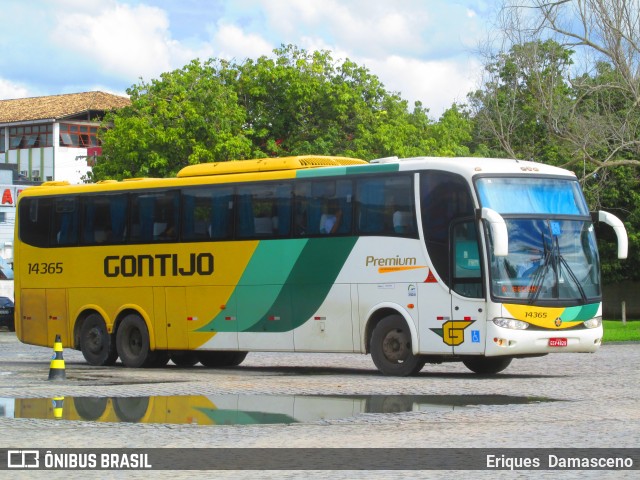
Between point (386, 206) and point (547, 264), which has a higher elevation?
point (386, 206)

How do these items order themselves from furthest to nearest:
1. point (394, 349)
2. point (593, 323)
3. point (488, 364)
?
point (488, 364) → point (394, 349) → point (593, 323)

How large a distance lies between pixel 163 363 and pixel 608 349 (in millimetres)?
11348

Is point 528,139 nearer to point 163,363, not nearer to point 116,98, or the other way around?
point 163,363

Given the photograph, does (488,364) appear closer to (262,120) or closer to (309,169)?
(309,169)

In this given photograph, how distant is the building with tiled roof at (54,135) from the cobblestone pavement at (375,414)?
69232 mm

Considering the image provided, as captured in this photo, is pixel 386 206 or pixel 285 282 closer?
pixel 386 206

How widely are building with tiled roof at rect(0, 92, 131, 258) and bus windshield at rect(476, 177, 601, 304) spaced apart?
72.9 m

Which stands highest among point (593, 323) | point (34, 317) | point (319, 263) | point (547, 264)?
point (319, 263)

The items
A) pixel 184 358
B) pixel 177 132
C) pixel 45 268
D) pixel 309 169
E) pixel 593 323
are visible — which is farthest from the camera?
pixel 177 132

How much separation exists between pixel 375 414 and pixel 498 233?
5.71 m

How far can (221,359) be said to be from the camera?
25891 mm

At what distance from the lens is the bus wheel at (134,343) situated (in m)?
24.9

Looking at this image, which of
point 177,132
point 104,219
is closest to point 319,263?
point 104,219

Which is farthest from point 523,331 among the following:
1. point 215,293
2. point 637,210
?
point 637,210
